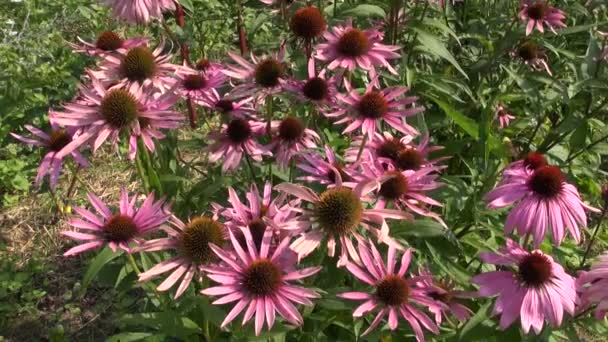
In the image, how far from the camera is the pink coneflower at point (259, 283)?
1236mm

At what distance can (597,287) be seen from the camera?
4.14 ft

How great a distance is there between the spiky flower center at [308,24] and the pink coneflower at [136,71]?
0.41 metres

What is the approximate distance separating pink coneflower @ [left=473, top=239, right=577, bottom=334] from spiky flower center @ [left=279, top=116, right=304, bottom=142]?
660 mm

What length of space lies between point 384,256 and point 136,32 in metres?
3.03

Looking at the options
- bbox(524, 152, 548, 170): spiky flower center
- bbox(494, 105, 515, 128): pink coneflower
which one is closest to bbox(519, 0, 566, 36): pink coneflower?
bbox(494, 105, 515, 128): pink coneflower

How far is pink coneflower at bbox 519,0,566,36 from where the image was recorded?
2424 millimetres

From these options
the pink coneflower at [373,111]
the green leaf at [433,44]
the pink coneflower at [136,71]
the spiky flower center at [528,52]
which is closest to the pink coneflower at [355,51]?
the pink coneflower at [373,111]

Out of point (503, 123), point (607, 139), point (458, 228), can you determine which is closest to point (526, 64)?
point (503, 123)

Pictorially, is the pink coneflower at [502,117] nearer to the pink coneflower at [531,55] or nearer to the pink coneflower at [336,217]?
the pink coneflower at [531,55]

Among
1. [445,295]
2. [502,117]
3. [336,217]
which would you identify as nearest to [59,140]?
[336,217]

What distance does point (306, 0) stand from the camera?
7.29 feet

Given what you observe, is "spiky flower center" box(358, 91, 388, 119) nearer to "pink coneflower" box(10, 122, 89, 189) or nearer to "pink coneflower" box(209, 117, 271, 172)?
"pink coneflower" box(209, 117, 271, 172)

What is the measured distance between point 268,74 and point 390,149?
414 mm

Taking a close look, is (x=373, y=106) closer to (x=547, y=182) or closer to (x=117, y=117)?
(x=547, y=182)
